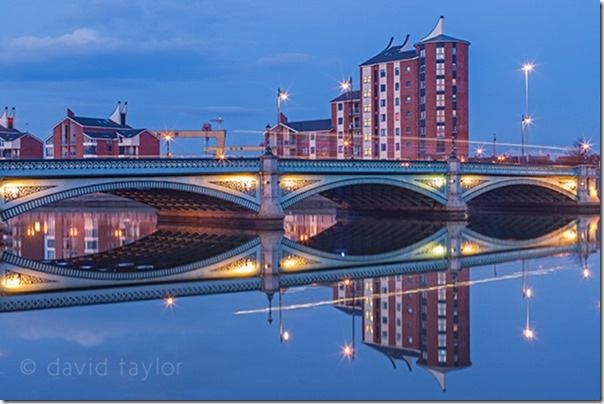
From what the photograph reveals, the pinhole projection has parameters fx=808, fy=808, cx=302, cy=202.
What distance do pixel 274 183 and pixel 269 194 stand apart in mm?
585

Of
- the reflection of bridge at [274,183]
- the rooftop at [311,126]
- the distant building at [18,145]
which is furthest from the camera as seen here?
the rooftop at [311,126]

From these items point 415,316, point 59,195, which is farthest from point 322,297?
point 59,195

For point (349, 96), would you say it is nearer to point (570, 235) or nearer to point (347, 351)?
point (570, 235)

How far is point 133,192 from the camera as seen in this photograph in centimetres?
4172

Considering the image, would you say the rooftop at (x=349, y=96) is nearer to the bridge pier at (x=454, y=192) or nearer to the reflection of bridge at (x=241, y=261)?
the bridge pier at (x=454, y=192)

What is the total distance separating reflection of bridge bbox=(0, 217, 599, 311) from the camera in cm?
2028

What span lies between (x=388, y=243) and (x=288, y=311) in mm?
16358

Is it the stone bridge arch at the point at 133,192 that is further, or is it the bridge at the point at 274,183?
the bridge at the point at 274,183

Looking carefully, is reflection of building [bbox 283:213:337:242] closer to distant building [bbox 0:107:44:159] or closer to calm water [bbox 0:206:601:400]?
calm water [bbox 0:206:601:400]

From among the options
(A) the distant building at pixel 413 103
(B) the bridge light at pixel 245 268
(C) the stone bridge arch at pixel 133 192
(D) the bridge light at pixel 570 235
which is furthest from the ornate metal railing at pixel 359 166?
(A) the distant building at pixel 413 103

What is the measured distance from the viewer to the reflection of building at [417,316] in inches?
493

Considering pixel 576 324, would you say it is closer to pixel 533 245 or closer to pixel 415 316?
pixel 415 316

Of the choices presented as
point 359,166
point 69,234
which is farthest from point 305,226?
point 69,234

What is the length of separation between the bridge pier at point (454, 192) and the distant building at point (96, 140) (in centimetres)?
3389
